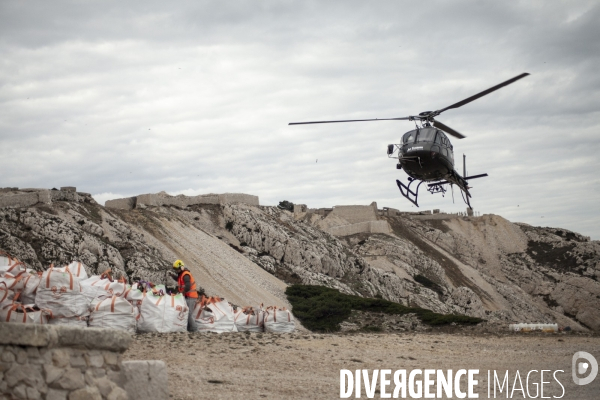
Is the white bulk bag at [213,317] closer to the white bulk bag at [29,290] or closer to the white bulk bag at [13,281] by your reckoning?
the white bulk bag at [29,290]

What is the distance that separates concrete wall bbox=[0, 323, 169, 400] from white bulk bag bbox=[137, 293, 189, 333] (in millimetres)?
7190

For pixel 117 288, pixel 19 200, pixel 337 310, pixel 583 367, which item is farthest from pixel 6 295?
pixel 19 200

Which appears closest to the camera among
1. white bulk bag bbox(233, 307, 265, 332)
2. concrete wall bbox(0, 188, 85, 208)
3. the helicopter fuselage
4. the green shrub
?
white bulk bag bbox(233, 307, 265, 332)

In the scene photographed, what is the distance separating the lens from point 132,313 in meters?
15.0

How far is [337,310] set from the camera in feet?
94.2

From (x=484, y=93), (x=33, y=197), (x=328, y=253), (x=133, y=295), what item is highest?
(x=484, y=93)

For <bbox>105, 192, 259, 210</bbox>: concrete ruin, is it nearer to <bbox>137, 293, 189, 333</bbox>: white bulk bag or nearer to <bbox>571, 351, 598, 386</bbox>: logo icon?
<bbox>137, 293, 189, 333</bbox>: white bulk bag

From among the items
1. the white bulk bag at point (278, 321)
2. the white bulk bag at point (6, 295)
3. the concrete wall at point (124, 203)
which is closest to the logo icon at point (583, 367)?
the white bulk bag at point (278, 321)

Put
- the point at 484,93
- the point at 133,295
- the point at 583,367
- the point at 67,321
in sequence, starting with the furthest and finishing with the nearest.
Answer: the point at 484,93 → the point at 133,295 → the point at 583,367 → the point at 67,321

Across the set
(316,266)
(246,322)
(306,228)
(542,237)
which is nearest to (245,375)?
(246,322)

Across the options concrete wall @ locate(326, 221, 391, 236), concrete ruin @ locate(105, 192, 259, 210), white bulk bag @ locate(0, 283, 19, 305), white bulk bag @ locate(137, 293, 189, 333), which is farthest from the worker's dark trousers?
concrete wall @ locate(326, 221, 391, 236)

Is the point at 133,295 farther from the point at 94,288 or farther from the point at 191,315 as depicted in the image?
the point at 191,315

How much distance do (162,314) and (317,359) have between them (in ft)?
12.5

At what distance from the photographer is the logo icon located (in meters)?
14.2
